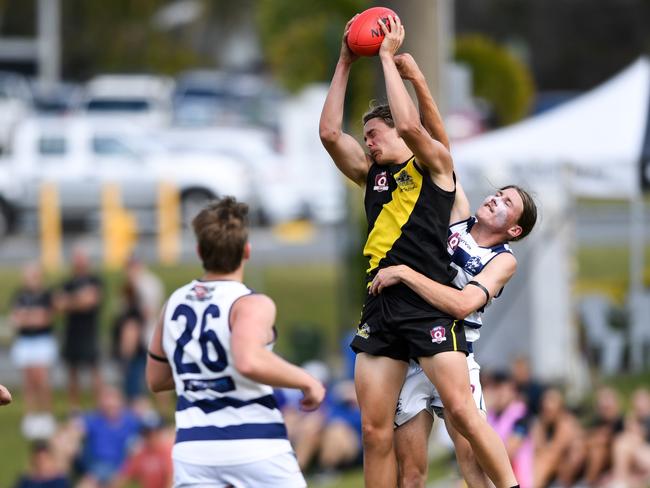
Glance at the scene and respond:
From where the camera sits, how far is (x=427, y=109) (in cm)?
564

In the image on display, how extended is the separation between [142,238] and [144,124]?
951 cm

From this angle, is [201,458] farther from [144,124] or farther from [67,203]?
[144,124]

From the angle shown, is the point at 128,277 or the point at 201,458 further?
the point at 128,277

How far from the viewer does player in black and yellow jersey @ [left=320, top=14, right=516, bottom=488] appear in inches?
217

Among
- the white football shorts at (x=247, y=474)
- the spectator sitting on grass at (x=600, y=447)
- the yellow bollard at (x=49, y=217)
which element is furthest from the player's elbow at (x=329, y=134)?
the yellow bollard at (x=49, y=217)

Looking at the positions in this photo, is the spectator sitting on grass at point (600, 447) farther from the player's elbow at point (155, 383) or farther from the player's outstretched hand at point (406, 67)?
the player's outstretched hand at point (406, 67)

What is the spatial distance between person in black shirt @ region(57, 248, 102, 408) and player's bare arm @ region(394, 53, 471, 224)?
420 inches

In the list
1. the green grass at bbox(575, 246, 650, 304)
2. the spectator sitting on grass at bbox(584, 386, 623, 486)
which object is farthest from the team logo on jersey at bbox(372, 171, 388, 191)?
the green grass at bbox(575, 246, 650, 304)

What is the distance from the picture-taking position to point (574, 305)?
17.0 metres

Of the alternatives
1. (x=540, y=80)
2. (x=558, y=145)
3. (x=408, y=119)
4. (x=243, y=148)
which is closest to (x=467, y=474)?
(x=408, y=119)

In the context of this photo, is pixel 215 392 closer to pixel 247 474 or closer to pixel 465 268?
pixel 247 474

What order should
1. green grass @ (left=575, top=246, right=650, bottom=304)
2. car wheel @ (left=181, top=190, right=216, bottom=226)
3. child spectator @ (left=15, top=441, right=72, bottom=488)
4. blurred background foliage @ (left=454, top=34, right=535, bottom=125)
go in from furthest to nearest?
car wheel @ (left=181, top=190, right=216, bottom=226) → blurred background foliage @ (left=454, top=34, right=535, bottom=125) → green grass @ (left=575, top=246, right=650, bottom=304) → child spectator @ (left=15, top=441, right=72, bottom=488)

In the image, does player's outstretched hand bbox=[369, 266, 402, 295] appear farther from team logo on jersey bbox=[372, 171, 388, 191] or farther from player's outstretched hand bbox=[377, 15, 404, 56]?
player's outstretched hand bbox=[377, 15, 404, 56]

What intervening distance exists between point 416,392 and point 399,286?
0.49m
